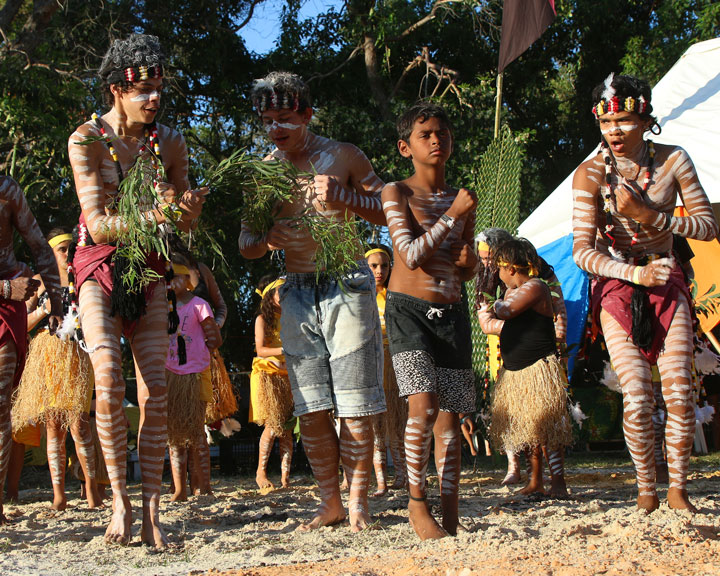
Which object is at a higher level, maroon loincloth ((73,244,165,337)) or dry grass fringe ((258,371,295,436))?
maroon loincloth ((73,244,165,337))

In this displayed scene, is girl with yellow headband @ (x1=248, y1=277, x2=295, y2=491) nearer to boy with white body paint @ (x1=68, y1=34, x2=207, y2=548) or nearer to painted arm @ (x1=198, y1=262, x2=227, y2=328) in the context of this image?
painted arm @ (x1=198, y1=262, x2=227, y2=328)

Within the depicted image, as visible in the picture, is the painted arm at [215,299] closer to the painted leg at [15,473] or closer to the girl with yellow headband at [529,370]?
the painted leg at [15,473]

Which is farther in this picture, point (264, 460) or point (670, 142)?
point (670, 142)

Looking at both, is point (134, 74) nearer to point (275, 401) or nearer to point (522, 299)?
point (522, 299)

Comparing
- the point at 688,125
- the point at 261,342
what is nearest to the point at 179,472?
the point at 261,342

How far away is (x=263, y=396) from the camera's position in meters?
6.70

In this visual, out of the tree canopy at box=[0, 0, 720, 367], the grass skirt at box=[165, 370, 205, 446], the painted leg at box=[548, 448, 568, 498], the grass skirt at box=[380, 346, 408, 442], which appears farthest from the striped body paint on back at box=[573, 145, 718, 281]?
the tree canopy at box=[0, 0, 720, 367]

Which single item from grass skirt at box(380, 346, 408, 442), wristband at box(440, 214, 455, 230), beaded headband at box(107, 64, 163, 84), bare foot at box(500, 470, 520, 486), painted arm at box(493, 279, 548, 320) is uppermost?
beaded headband at box(107, 64, 163, 84)

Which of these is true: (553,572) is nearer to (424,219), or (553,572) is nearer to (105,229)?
(424,219)

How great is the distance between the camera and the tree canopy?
10.8 m

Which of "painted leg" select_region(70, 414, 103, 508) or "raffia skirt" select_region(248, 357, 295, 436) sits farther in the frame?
"raffia skirt" select_region(248, 357, 295, 436)

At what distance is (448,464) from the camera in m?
3.56

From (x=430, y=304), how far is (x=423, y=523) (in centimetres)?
93

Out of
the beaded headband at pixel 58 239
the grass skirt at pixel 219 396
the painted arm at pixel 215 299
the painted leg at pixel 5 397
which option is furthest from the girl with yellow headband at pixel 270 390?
the painted leg at pixel 5 397
